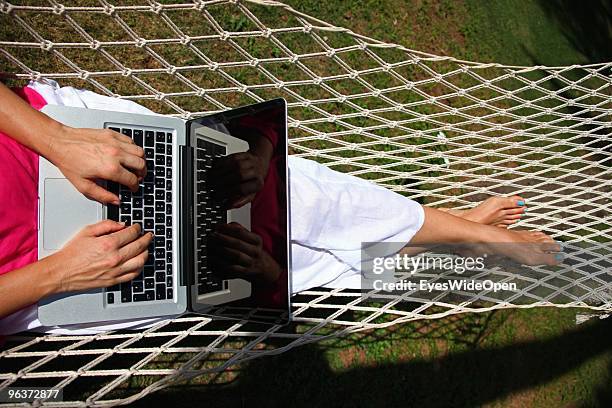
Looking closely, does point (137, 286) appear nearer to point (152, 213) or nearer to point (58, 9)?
point (152, 213)

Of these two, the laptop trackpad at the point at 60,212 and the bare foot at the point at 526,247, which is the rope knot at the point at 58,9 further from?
the bare foot at the point at 526,247

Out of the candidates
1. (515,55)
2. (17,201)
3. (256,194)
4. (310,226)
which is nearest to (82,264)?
(17,201)

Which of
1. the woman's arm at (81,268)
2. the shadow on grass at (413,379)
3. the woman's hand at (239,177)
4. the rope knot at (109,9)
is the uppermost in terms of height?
the rope knot at (109,9)

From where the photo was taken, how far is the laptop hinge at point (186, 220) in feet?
3.01

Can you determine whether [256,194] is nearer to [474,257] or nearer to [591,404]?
[474,257]

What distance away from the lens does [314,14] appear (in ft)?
5.92

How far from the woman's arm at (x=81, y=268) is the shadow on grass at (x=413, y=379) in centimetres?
69

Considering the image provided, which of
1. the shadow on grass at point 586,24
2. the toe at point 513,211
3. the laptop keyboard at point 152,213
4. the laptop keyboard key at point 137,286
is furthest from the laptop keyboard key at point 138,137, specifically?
the shadow on grass at point 586,24

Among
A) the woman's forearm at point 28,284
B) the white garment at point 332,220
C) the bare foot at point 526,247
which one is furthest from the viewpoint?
the bare foot at point 526,247

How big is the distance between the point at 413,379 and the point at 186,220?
112cm

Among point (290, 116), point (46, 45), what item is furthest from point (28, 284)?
point (290, 116)

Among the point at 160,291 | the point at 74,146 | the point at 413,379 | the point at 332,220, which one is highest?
the point at 74,146

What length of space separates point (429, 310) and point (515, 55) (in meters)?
1.21

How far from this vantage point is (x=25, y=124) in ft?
2.45
